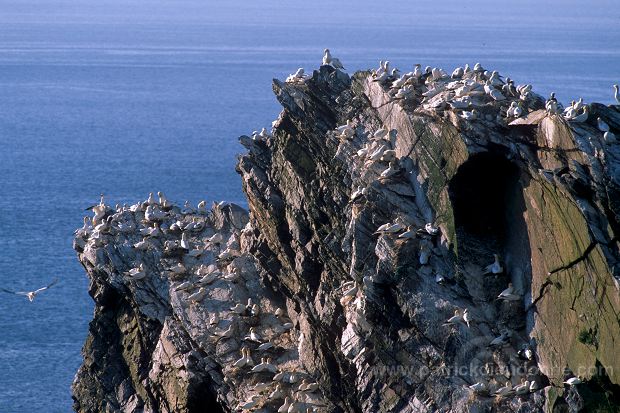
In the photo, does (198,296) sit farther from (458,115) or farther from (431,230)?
(458,115)

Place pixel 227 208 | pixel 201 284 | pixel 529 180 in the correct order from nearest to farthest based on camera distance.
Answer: pixel 529 180 → pixel 201 284 → pixel 227 208

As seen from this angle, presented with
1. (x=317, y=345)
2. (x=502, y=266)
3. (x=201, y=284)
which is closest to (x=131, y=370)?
(x=201, y=284)

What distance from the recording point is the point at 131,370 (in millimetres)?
40844

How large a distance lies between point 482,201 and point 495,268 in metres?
1.99

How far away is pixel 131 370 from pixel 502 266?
15.7 metres

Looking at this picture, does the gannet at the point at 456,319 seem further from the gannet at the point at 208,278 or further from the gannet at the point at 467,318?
the gannet at the point at 208,278

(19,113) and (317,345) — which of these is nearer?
(317,345)

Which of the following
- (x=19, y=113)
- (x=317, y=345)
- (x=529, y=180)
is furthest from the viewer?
(x=19, y=113)

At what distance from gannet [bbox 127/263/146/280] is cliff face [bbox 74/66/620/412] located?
0.24 meters

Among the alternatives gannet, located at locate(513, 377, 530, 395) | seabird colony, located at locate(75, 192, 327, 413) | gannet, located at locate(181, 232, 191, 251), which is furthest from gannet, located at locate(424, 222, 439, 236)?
gannet, located at locate(181, 232, 191, 251)

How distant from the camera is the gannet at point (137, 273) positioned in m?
39.7

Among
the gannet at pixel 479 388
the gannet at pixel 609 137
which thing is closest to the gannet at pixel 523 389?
the gannet at pixel 479 388

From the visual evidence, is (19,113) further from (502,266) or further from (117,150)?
(502,266)

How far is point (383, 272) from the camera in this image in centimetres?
3075
